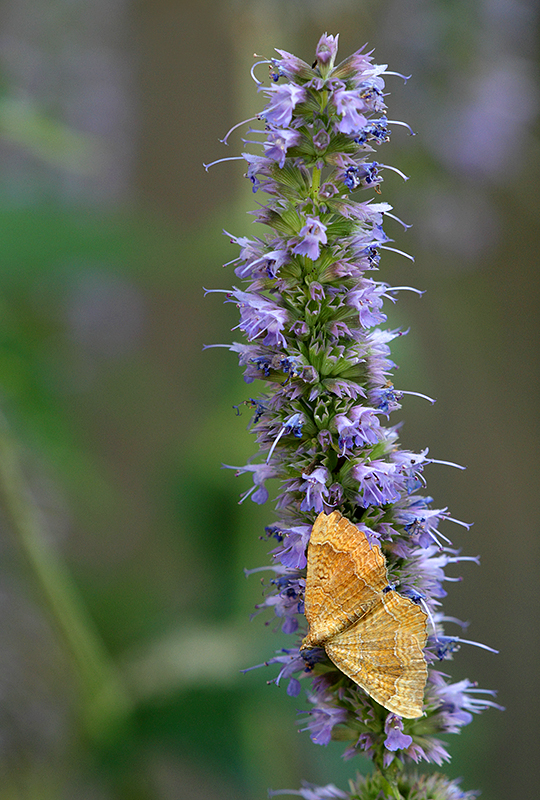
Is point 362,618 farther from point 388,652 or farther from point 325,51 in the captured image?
point 325,51

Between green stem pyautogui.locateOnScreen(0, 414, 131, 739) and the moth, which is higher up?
the moth

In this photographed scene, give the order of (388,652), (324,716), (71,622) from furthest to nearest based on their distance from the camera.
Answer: (71,622) < (324,716) < (388,652)

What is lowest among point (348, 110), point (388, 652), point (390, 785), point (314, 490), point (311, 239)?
point (390, 785)

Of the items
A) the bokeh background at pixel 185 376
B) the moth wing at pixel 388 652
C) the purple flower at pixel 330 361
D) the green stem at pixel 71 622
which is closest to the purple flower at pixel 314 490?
the purple flower at pixel 330 361

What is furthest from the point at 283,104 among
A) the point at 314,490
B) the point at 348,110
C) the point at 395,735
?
the point at 395,735

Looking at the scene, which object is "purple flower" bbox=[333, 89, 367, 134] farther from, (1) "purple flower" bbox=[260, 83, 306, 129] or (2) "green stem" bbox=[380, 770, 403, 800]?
(2) "green stem" bbox=[380, 770, 403, 800]

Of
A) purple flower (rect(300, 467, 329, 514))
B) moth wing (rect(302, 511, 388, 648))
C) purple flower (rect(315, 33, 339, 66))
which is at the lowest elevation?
moth wing (rect(302, 511, 388, 648))

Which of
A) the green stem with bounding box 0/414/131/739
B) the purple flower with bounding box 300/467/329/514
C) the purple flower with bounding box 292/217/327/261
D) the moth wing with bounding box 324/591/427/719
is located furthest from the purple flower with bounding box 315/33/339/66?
the green stem with bounding box 0/414/131/739
